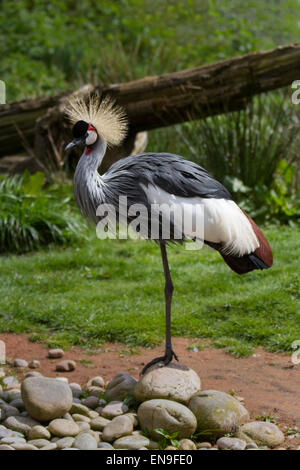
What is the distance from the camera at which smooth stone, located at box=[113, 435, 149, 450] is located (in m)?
3.02

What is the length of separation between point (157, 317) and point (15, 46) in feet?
34.6

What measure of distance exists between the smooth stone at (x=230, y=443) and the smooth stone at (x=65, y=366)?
142 cm

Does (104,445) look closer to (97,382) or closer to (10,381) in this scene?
(97,382)

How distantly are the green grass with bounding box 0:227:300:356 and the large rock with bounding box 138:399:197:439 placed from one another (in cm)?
124

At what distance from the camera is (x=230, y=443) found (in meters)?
3.05

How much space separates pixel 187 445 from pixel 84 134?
71.1 inches

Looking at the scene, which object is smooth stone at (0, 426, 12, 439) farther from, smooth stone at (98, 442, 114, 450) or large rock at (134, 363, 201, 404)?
large rock at (134, 363, 201, 404)

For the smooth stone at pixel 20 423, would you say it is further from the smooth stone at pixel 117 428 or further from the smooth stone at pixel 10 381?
the smooth stone at pixel 10 381

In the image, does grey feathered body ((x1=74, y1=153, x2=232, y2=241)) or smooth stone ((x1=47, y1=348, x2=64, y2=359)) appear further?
smooth stone ((x1=47, y1=348, x2=64, y2=359))

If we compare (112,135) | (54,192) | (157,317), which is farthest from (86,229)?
(112,135)

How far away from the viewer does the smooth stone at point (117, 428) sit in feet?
10.3

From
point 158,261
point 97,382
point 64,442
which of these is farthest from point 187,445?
point 158,261

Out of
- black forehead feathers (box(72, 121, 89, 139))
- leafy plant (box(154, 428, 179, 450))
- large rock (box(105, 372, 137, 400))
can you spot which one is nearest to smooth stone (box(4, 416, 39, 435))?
large rock (box(105, 372, 137, 400))
